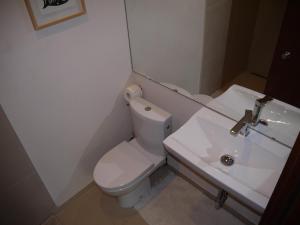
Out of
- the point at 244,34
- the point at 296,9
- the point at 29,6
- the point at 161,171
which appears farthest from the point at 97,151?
the point at 296,9

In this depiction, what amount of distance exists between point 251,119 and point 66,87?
1221 millimetres

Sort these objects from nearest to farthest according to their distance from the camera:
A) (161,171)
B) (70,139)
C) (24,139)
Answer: (24,139) → (70,139) → (161,171)

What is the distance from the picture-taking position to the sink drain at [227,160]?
1.40 meters

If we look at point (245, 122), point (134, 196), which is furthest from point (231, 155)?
point (134, 196)

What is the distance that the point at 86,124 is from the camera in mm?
1977

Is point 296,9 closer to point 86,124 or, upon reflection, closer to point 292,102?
point 292,102

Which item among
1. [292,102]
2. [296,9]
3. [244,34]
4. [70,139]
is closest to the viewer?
[296,9]

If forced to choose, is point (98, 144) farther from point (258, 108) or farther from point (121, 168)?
point (258, 108)

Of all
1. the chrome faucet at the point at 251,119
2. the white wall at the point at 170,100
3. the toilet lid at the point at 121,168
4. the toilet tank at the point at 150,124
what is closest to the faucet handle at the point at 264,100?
the chrome faucet at the point at 251,119

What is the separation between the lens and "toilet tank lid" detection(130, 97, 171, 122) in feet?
6.12

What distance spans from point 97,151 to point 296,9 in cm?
176

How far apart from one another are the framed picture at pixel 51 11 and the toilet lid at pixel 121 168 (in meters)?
1.08

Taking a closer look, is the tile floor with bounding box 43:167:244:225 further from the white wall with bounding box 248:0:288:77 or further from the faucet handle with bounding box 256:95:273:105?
the white wall with bounding box 248:0:288:77

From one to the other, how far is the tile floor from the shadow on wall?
11 centimetres
